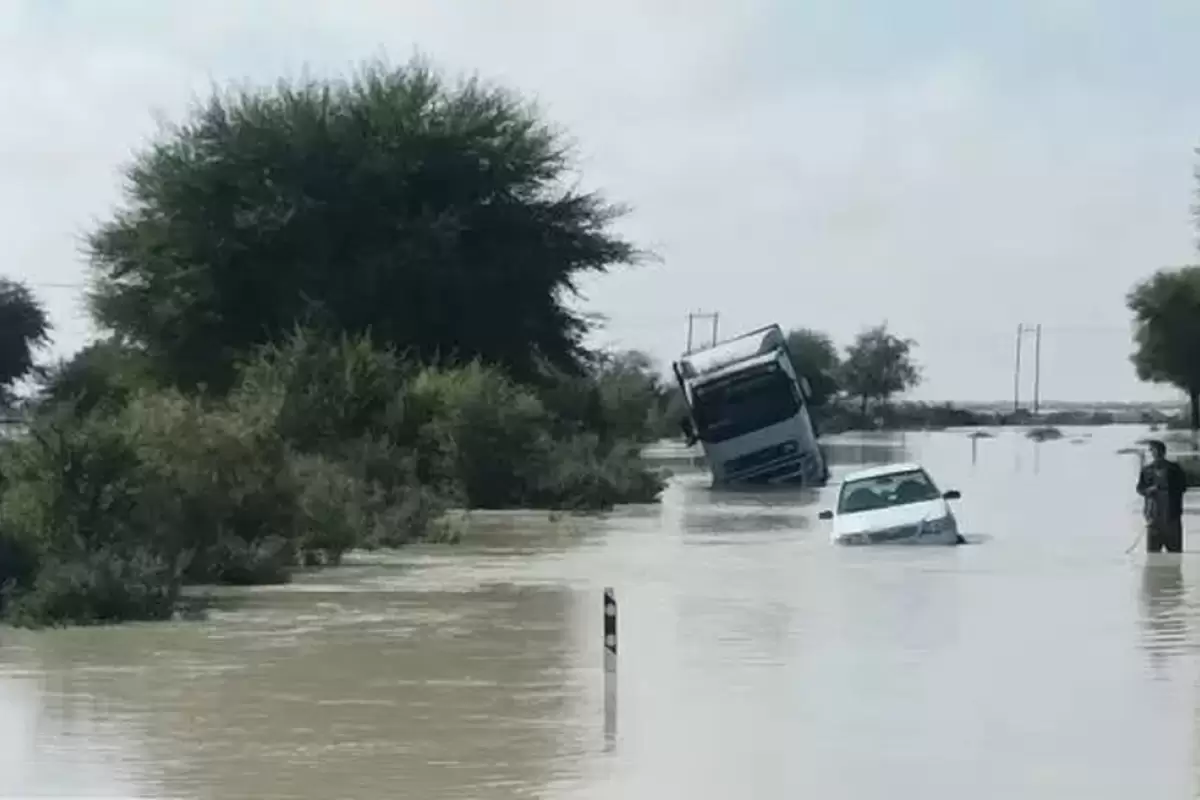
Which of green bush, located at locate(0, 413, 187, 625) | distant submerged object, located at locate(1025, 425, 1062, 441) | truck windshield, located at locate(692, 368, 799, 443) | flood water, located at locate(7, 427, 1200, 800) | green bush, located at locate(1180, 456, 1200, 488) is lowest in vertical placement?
flood water, located at locate(7, 427, 1200, 800)

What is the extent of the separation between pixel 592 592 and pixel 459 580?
2882 millimetres

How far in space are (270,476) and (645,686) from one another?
1584cm

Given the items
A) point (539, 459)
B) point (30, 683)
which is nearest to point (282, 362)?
point (539, 459)

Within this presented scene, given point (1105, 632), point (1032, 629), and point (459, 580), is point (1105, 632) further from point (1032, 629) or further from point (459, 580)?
point (459, 580)

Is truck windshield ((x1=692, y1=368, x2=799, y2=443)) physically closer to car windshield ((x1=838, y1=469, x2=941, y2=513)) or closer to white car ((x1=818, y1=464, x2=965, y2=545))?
white car ((x1=818, y1=464, x2=965, y2=545))

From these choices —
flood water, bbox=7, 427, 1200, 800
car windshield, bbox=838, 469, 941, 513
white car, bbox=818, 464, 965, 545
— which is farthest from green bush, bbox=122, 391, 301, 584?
car windshield, bbox=838, 469, 941, 513

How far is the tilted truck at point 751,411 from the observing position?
192 feet

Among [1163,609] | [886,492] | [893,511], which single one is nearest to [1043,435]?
[886,492]

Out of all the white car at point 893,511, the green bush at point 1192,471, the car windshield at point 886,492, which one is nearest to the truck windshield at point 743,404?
the green bush at point 1192,471

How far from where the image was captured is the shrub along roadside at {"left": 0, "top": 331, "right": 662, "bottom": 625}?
2809 centimetres

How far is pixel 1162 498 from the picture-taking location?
3481 cm

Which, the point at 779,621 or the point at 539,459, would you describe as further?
the point at 539,459

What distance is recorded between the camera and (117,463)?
30.3 metres

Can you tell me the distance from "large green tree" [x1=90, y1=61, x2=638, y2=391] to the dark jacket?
2965cm
